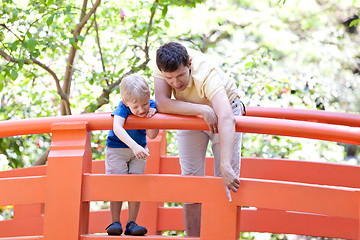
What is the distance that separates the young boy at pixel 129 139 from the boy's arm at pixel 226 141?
37 cm

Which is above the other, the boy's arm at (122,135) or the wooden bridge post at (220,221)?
the boy's arm at (122,135)

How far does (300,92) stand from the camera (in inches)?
222

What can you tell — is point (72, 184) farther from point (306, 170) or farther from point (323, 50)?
point (323, 50)

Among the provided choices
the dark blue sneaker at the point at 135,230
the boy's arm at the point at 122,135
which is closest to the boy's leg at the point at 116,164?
the dark blue sneaker at the point at 135,230

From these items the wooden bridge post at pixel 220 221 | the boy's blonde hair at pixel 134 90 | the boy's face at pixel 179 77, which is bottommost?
the wooden bridge post at pixel 220 221

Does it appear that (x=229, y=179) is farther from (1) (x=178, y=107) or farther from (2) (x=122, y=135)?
(2) (x=122, y=135)

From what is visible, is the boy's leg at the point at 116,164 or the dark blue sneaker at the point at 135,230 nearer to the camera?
the dark blue sneaker at the point at 135,230

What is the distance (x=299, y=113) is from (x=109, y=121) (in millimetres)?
1474

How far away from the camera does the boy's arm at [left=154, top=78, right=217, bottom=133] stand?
278 centimetres

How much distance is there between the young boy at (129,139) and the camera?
9.32ft

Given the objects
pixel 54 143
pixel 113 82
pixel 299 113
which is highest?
pixel 113 82

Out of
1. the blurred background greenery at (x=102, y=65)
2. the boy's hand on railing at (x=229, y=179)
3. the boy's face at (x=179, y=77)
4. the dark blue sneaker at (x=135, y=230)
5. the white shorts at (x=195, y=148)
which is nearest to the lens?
the boy's hand on railing at (x=229, y=179)

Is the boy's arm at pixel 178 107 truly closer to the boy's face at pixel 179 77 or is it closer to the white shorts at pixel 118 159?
the boy's face at pixel 179 77

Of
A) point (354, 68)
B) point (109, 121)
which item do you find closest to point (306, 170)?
point (109, 121)
